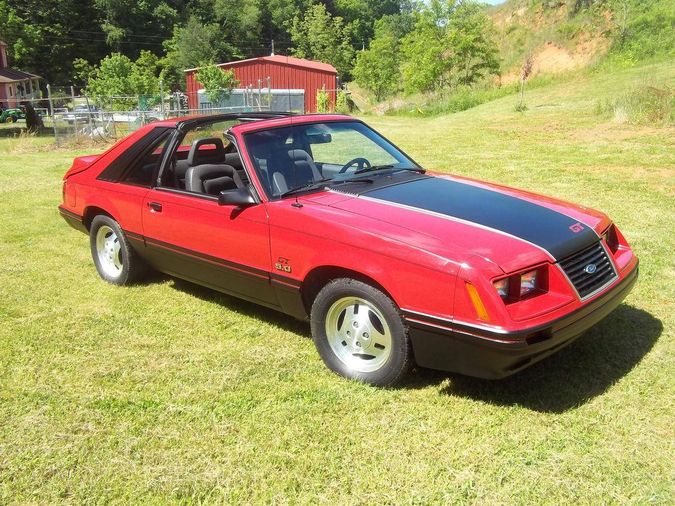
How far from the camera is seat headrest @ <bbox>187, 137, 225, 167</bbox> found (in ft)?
14.3

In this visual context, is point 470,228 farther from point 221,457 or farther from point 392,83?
point 392,83

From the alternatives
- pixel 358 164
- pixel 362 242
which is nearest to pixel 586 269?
pixel 362 242

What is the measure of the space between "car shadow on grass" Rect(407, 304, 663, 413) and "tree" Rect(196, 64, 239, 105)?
34.2 metres

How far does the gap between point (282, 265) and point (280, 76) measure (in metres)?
44.8

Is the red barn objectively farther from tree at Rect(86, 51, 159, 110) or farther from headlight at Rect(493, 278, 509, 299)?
headlight at Rect(493, 278, 509, 299)

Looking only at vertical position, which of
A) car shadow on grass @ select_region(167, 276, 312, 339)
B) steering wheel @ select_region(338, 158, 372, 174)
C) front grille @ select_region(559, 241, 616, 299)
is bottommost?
car shadow on grass @ select_region(167, 276, 312, 339)

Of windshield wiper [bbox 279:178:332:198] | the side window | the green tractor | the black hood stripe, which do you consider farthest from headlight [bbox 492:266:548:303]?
the green tractor

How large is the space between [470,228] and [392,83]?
130 ft

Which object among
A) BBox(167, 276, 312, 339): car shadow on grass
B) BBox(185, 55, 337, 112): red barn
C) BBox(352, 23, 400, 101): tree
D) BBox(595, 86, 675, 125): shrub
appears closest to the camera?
BBox(167, 276, 312, 339): car shadow on grass

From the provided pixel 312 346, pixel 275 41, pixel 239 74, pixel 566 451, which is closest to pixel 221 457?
pixel 312 346

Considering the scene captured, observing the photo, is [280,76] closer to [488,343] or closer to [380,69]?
[380,69]

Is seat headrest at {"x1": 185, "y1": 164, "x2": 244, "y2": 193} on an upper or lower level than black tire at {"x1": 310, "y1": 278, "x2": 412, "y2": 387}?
upper

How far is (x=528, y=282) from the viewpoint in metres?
2.95

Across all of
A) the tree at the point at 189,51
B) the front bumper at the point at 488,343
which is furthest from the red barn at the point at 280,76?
the front bumper at the point at 488,343
